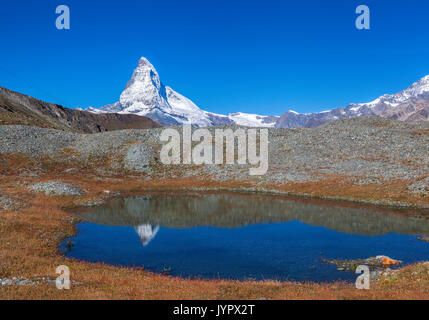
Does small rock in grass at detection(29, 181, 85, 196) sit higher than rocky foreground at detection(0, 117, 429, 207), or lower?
lower

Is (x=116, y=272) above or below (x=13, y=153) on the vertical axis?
below

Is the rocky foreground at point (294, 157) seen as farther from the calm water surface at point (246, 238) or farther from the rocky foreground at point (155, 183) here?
the calm water surface at point (246, 238)

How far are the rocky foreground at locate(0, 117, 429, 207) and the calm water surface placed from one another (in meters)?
15.0

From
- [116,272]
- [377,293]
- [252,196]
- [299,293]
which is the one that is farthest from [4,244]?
[252,196]

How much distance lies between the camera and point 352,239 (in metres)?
36.3

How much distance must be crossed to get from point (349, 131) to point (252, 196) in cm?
5681

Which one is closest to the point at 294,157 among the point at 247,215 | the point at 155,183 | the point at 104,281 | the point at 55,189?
the point at 155,183

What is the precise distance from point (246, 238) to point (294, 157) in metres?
61.0

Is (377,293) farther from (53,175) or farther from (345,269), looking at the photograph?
(53,175)

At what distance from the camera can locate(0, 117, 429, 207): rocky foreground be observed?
222 ft

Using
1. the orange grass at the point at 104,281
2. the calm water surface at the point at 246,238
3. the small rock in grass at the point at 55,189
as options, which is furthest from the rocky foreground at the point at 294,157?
the small rock in grass at the point at 55,189

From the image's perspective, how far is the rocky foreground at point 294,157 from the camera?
67.6 m

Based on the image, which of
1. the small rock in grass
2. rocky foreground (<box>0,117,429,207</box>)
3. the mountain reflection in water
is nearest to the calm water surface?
the mountain reflection in water

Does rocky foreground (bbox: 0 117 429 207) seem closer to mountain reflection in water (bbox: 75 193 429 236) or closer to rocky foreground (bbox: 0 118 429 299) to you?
Result: rocky foreground (bbox: 0 118 429 299)
